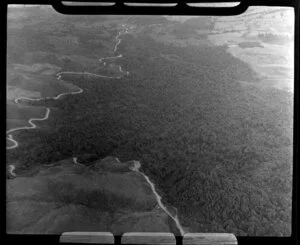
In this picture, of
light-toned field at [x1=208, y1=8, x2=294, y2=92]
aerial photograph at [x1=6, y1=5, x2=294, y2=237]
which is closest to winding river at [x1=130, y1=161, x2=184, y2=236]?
aerial photograph at [x1=6, y1=5, x2=294, y2=237]

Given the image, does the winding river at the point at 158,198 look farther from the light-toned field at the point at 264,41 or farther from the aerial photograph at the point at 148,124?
the light-toned field at the point at 264,41

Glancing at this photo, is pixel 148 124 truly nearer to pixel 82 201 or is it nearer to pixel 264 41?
pixel 82 201

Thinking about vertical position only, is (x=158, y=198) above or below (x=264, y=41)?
below

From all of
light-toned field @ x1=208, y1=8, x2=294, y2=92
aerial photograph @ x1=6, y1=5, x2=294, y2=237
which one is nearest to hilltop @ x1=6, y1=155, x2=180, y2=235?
aerial photograph @ x1=6, y1=5, x2=294, y2=237

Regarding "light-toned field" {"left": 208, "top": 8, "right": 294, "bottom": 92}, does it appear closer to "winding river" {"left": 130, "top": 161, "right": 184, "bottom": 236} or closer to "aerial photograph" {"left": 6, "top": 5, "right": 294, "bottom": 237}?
"aerial photograph" {"left": 6, "top": 5, "right": 294, "bottom": 237}

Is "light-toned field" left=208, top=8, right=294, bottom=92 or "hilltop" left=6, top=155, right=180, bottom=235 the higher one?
"light-toned field" left=208, top=8, right=294, bottom=92

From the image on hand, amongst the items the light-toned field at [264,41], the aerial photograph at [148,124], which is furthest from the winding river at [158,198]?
the light-toned field at [264,41]

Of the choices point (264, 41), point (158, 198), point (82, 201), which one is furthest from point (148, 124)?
point (264, 41)

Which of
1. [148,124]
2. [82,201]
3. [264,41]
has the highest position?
[264,41]

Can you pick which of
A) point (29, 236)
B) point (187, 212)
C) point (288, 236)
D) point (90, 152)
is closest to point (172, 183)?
point (187, 212)
